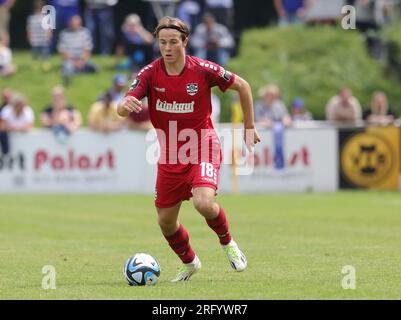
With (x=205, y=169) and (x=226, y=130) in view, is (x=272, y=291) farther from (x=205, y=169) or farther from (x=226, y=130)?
(x=226, y=130)

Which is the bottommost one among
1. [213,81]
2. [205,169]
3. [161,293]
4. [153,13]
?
[161,293]

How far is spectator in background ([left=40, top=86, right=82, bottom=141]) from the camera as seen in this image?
23.2m

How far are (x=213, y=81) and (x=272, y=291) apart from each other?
90.0 inches

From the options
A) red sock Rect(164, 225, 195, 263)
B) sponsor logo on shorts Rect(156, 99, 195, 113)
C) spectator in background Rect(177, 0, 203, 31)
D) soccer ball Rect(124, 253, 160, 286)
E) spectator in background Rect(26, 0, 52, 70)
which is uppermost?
spectator in background Rect(177, 0, 203, 31)

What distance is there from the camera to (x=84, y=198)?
21.8 meters

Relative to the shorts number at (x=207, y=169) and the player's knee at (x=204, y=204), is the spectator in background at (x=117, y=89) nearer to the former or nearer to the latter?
the shorts number at (x=207, y=169)

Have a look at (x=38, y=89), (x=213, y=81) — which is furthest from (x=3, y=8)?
(x=213, y=81)

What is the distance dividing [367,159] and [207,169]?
45.5 ft

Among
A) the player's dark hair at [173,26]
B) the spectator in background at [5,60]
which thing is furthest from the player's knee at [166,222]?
the spectator in background at [5,60]

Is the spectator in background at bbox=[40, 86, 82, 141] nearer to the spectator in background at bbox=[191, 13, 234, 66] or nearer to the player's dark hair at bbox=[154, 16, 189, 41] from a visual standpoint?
the spectator in background at bbox=[191, 13, 234, 66]

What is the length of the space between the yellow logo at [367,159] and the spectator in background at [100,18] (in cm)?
813

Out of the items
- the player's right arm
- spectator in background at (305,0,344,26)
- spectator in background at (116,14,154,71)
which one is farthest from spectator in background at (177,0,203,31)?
the player's right arm

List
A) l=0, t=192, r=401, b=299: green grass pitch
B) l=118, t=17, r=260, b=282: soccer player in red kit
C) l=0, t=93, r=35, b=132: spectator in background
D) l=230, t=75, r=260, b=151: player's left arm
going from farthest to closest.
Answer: l=0, t=93, r=35, b=132: spectator in background
l=230, t=75, r=260, b=151: player's left arm
l=118, t=17, r=260, b=282: soccer player in red kit
l=0, t=192, r=401, b=299: green grass pitch

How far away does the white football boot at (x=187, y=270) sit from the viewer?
10.4m
